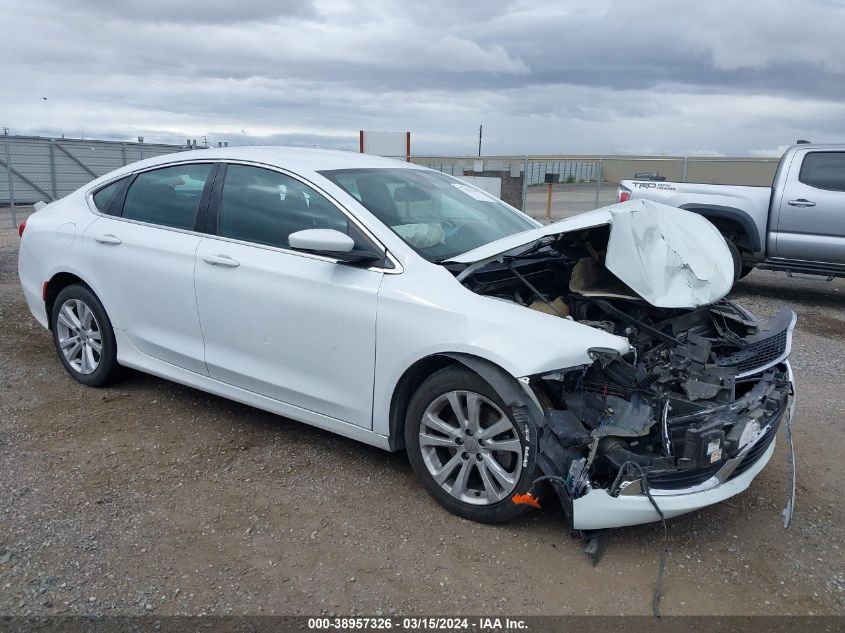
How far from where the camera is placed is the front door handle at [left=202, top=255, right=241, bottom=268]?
4008 mm

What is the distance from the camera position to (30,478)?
3.80 meters

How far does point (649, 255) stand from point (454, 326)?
1.05m

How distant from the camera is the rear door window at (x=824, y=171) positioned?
8633 millimetres

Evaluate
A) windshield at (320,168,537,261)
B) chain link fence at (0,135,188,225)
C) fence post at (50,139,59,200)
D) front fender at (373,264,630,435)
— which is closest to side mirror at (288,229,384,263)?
front fender at (373,264,630,435)

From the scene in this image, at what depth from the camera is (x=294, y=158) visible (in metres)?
4.27

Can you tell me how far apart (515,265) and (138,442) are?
249 cm

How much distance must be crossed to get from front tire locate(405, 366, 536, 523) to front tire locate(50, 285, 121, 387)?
98.2 inches

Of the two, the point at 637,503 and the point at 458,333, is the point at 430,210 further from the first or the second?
the point at 637,503

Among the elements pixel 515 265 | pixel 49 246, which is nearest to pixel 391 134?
pixel 49 246

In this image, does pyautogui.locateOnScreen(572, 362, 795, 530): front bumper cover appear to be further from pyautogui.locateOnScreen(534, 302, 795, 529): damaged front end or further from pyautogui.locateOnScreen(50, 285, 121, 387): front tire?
pyautogui.locateOnScreen(50, 285, 121, 387): front tire

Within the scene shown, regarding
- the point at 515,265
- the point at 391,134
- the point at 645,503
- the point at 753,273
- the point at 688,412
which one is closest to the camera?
the point at 645,503

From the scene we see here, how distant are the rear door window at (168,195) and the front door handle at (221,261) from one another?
0.34 metres

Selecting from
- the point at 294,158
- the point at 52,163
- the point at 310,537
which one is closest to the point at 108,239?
the point at 294,158

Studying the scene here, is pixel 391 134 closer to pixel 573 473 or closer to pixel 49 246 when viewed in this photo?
pixel 49 246
